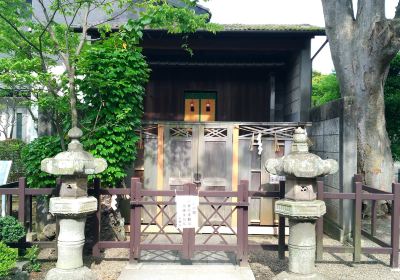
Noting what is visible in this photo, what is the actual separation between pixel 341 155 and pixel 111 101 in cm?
587

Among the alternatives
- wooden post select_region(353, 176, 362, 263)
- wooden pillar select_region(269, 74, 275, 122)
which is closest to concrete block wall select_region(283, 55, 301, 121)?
wooden pillar select_region(269, 74, 275, 122)

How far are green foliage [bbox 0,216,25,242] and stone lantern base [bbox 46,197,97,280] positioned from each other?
104cm

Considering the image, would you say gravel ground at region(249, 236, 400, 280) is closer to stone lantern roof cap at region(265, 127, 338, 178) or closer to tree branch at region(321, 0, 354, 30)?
stone lantern roof cap at region(265, 127, 338, 178)

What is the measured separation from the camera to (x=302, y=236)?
543 cm

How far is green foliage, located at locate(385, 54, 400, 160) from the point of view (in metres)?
12.4

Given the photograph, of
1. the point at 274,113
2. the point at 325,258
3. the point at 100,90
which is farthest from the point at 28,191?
the point at 274,113

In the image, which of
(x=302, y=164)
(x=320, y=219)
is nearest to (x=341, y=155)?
(x=320, y=219)

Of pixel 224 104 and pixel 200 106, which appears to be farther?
pixel 200 106

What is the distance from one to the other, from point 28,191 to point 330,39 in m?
9.35

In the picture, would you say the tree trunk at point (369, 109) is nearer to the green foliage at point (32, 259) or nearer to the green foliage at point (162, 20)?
the green foliage at point (162, 20)

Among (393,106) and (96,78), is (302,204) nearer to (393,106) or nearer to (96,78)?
(96,78)

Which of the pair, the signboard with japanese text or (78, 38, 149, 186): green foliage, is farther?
(78, 38, 149, 186): green foliage

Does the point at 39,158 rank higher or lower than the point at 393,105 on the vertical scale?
lower

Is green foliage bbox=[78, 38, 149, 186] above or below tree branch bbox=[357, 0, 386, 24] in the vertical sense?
below
